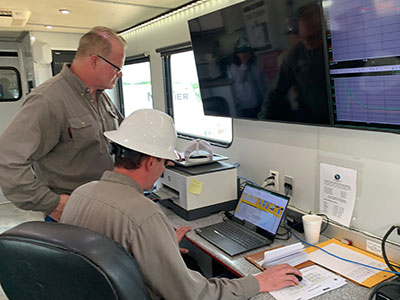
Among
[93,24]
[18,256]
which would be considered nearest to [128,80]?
[93,24]

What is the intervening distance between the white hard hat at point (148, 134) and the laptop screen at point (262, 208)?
2.27 feet

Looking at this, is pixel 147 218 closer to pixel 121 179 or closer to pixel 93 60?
pixel 121 179

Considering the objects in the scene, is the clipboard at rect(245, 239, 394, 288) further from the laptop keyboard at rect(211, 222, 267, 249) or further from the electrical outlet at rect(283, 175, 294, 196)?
the electrical outlet at rect(283, 175, 294, 196)

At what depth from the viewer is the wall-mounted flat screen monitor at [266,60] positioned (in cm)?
146

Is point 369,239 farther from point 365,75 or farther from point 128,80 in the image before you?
point 128,80

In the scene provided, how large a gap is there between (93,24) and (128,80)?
815mm

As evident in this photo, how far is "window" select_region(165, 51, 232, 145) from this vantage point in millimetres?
2840

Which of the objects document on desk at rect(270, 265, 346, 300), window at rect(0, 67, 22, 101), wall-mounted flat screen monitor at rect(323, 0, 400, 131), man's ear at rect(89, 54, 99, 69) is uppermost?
window at rect(0, 67, 22, 101)

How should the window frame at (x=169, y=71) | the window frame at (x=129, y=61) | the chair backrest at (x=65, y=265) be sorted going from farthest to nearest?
the window frame at (x=129, y=61)
the window frame at (x=169, y=71)
the chair backrest at (x=65, y=265)

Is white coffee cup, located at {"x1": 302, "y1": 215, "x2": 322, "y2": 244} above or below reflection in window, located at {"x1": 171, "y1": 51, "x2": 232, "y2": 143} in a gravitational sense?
below

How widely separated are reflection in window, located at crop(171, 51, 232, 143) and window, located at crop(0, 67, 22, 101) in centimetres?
310

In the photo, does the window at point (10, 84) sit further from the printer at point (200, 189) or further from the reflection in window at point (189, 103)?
the printer at point (200, 189)

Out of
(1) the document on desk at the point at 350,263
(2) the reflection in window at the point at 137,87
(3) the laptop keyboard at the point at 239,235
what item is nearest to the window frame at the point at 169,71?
(2) the reflection in window at the point at 137,87

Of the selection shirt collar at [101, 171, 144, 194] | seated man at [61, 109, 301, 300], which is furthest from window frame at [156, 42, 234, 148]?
shirt collar at [101, 171, 144, 194]
